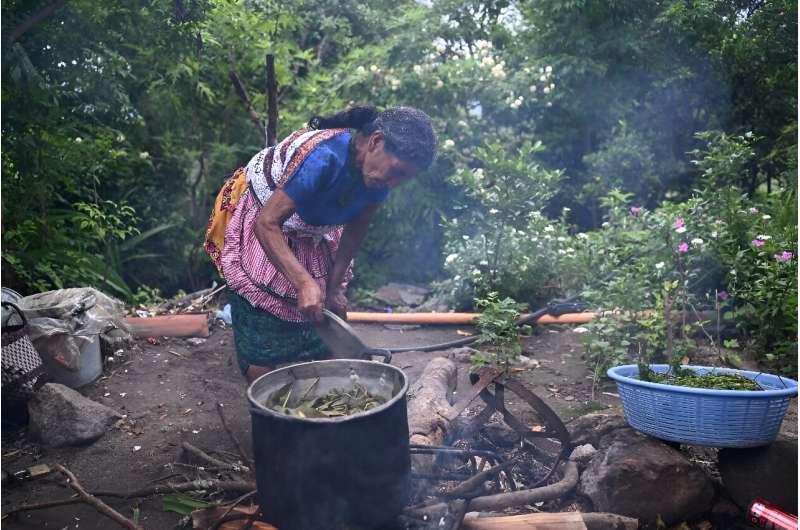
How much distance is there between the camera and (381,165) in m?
2.60

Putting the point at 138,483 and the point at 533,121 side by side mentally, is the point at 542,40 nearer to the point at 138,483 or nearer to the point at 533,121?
the point at 533,121

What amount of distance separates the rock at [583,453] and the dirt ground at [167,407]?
67cm

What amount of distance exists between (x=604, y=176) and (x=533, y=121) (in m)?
1.14

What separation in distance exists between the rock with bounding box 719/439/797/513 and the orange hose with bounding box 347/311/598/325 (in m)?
2.97

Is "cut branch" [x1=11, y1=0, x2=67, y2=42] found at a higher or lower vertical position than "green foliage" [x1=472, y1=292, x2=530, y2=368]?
higher

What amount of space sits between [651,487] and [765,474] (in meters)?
0.45

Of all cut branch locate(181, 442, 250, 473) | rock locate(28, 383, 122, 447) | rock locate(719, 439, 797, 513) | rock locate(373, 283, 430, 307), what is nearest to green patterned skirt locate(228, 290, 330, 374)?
cut branch locate(181, 442, 250, 473)

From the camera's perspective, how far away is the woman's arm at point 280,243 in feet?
8.21

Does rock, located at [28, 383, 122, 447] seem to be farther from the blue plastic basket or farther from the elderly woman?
the blue plastic basket

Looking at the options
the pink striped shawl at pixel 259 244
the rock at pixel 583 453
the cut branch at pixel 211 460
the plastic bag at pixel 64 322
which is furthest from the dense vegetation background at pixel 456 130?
the cut branch at pixel 211 460

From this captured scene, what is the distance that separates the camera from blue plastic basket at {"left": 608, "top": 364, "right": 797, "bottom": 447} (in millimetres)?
2336

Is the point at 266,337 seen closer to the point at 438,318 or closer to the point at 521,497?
the point at 521,497

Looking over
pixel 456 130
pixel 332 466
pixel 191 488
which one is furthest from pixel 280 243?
pixel 456 130

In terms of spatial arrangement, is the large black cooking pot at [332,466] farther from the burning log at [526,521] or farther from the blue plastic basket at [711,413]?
the blue plastic basket at [711,413]
